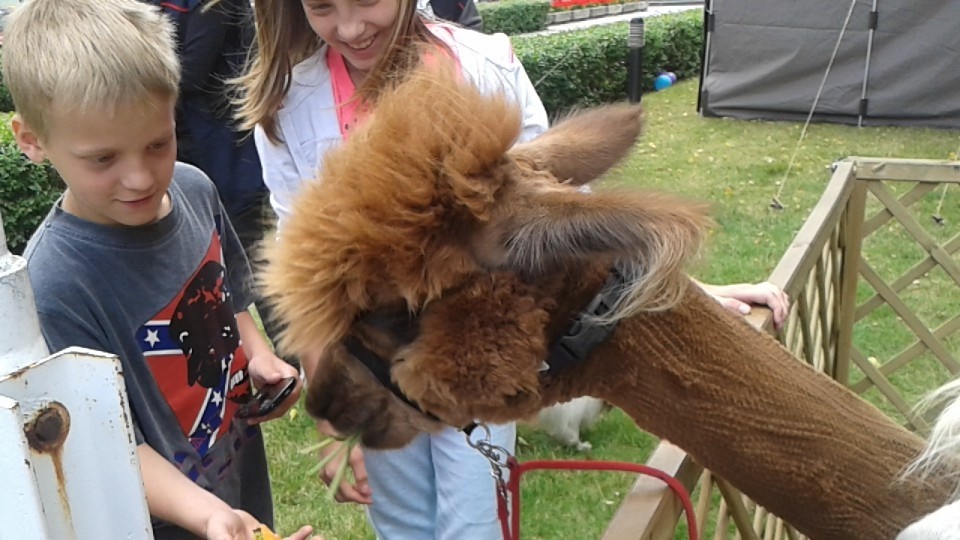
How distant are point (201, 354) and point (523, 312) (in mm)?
785

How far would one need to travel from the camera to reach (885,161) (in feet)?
12.1

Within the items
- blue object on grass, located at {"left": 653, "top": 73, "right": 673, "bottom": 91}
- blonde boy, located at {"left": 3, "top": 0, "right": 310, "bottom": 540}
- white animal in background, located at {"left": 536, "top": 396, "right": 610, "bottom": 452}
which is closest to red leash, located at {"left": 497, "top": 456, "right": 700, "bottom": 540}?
blonde boy, located at {"left": 3, "top": 0, "right": 310, "bottom": 540}

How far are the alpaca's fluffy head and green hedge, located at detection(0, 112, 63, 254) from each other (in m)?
4.93

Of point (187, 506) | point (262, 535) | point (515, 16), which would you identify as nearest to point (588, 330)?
point (262, 535)

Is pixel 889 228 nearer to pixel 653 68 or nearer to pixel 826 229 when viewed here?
pixel 826 229

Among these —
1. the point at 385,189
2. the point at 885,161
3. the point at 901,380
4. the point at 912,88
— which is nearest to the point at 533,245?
the point at 385,189

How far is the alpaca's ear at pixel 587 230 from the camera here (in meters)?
1.06

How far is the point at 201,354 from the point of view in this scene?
1744mm

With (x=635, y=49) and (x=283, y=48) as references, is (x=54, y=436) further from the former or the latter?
(x=635, y=49)

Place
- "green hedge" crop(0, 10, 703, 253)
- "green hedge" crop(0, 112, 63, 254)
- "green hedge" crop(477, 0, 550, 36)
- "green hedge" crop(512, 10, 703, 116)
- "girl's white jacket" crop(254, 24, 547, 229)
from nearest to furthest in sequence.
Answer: "girl's white jacket" crop(254, 24, 547, 229) → "green hedge" crop(0, 112, 63, 254) → "green hedge" crop(0, 10, 703, 253) → "green hedge" crop(512, 10, 703, 116) → "green hedge" crop(477, 0, 550, 36)

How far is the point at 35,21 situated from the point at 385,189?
78 centimetres

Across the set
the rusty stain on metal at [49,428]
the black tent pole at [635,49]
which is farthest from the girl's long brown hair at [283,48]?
the black tent pole at [635,49]

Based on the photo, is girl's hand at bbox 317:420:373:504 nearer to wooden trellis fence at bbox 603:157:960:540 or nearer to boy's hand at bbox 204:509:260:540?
boy's hand at bbox 204:509:260:540

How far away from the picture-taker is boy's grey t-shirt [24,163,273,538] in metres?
1.52
